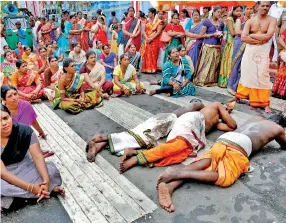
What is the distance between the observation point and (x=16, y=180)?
2.58m

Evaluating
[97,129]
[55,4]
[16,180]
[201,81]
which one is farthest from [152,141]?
[55,4]

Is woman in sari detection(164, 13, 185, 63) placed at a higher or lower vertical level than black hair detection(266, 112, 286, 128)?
higher

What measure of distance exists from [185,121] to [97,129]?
1.59m

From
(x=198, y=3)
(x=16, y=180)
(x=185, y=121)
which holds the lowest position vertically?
(x=16, y=180)

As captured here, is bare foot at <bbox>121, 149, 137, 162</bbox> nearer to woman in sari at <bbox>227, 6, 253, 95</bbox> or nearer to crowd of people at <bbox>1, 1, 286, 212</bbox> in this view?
crowd of people at <bbox>1, 1, 286, 212</bbox>

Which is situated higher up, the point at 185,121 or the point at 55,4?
the point at 55,4

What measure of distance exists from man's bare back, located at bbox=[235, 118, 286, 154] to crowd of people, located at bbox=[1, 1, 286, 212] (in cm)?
1

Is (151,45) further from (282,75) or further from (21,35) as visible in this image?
(21,35)

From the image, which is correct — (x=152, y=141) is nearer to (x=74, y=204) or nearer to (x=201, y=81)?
(x=74, y=204)

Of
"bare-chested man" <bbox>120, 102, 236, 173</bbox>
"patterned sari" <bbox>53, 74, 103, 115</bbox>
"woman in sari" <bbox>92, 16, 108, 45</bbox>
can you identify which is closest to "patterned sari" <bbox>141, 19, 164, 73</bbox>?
"woman in sari" <bbox>92, 16, 108, 45</bbox>

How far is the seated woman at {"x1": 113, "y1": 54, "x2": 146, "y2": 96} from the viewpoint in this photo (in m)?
5.89

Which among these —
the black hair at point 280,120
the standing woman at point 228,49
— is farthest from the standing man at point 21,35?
the black hair at point 280,120

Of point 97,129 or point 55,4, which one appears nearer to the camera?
point 97,129

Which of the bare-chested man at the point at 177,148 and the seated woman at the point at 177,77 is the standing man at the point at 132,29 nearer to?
the seated woman at the point at 177,77
